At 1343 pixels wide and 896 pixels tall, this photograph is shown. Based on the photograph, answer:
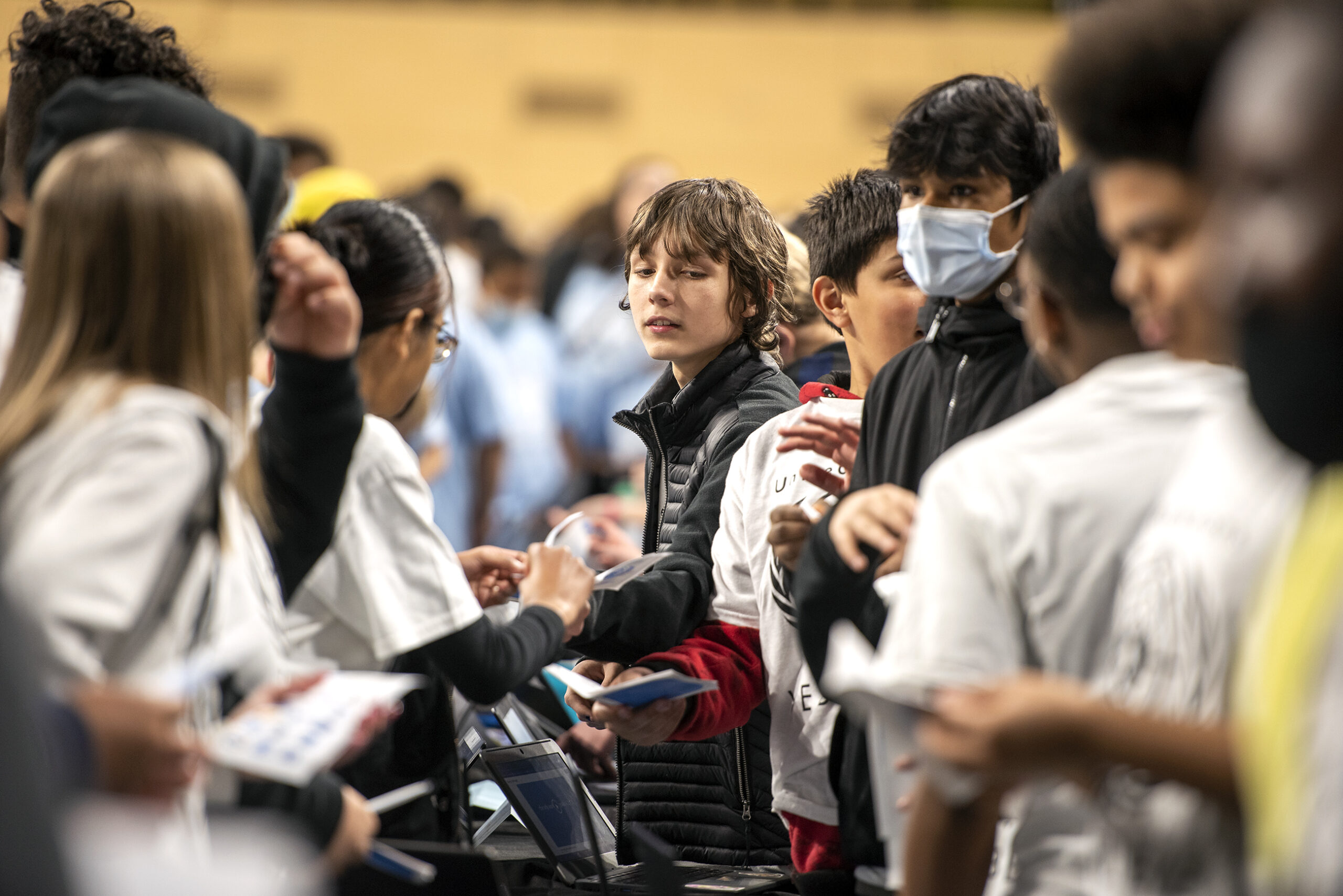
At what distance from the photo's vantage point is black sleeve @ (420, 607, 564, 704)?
78.6 inches

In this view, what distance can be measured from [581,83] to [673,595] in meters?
11.0

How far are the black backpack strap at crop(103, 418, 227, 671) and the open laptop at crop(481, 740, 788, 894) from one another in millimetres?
987

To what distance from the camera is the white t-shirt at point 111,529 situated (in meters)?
1.25

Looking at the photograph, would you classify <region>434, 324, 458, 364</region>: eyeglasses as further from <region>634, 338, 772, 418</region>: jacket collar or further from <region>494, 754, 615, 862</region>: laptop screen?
<region>494, 754, 615, 862</region>: laptop screen

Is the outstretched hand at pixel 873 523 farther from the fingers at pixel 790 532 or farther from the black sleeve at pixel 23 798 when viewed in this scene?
the black sleeve at pixel 23 798

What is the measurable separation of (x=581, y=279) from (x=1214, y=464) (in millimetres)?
7360

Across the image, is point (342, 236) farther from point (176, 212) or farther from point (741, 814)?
point (741, 814)

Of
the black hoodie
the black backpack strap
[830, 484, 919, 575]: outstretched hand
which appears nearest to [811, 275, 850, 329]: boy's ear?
the black hoodie

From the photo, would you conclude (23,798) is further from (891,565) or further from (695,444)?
(695,444)

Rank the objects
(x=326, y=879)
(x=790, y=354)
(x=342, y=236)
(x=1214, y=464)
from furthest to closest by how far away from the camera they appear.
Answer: (x=790, y=354)
(x=342, y=236)
(x=326, y=879)
(x=1214, y=464)

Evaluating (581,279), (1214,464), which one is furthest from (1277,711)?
(581,279)

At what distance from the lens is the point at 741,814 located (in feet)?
8.25

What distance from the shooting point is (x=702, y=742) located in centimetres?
260

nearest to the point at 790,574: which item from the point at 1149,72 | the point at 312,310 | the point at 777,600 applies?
the point at 777,600
